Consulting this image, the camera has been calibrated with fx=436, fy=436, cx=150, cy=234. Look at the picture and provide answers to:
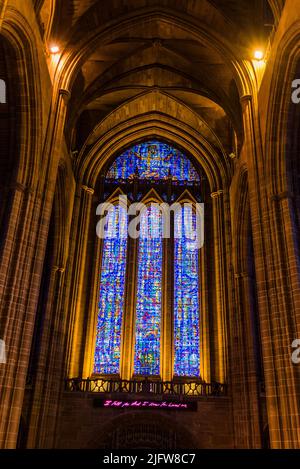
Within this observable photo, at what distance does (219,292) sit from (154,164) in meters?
6.70

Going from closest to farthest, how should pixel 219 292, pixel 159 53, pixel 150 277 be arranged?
pixel 219 292 → pixel 159 53 → pixel 150 277

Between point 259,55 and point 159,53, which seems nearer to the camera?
point 259,55

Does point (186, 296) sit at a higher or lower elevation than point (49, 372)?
higher

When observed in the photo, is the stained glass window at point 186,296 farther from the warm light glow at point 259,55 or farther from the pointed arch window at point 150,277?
the warm light glow at point 259,55

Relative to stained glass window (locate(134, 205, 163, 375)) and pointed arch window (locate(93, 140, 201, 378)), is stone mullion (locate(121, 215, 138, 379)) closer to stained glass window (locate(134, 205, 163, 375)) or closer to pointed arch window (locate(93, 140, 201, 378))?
pointed arch window (locate(93, 140, 201, 378))

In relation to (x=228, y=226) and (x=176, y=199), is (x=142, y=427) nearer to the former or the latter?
(x=228, y=226)

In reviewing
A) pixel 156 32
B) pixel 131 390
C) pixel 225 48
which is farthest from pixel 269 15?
pixel 131 390

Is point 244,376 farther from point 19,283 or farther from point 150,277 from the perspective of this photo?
point 19,283

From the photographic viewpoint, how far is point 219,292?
52.6 feet

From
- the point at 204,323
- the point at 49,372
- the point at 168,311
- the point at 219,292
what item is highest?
the point at 219,292

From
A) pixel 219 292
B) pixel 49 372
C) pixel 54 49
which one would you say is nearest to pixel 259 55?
pixel 54 49

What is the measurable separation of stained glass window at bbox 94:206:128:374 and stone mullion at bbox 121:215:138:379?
233mm

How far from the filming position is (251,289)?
1479cm

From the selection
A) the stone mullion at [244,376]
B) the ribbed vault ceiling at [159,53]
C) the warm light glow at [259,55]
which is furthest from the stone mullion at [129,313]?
the warm light glow at [259,55]
